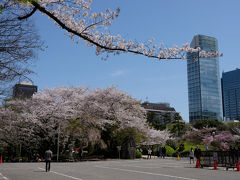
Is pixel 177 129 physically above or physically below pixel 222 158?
above

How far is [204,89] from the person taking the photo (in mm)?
167625

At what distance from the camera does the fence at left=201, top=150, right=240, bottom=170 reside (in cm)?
1827

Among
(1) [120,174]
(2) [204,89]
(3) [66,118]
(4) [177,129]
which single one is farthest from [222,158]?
(2) [204,89]

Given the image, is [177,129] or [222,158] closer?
[222,158]

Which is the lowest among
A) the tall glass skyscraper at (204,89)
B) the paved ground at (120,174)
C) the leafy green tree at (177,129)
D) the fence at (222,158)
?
the paved ground at (120,174)

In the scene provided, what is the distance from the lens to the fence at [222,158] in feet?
59.9

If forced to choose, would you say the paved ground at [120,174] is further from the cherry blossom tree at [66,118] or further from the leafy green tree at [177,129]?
the leafy green tree at [177,129]

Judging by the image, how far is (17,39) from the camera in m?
10.0

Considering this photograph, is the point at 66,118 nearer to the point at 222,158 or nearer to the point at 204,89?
the point at 222,158

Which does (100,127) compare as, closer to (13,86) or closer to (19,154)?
(19,154)

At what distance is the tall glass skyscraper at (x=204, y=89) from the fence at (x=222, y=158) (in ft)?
494

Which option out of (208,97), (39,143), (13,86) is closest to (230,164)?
(13,86)

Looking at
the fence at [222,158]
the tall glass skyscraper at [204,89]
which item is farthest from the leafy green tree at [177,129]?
the tall glass skyscraper at [204,89]

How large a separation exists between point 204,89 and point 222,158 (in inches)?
6110
